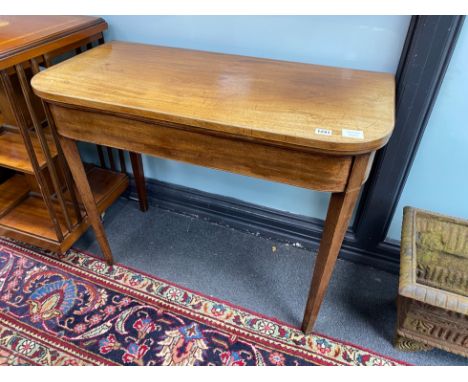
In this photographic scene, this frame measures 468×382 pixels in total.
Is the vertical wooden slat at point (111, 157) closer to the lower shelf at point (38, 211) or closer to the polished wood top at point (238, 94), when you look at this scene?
the lower shelf at point (38, 211)

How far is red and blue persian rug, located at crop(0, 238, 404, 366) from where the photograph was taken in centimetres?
113

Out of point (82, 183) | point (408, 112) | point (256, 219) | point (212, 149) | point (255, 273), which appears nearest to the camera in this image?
point (212, 149)

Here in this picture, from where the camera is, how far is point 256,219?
4.98 ft

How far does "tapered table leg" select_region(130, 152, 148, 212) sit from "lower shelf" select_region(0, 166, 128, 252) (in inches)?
3.2

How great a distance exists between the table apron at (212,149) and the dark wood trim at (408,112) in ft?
1.37

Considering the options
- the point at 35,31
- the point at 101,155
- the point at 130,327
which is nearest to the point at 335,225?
the point at 130,327

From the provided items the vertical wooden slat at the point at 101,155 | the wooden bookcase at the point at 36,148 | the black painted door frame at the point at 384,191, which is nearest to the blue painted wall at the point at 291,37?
the black painted door frame at the point at 384,191

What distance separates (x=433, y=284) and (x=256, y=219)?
0.69 metres

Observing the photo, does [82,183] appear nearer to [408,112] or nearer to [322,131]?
[322,131]

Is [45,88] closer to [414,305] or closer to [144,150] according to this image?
[144,150]

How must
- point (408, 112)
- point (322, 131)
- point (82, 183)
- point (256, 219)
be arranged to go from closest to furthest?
point (322, 131)
point (408, 112)
point (82, 183)
point (256, 219)

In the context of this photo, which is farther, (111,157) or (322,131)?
(111,157)

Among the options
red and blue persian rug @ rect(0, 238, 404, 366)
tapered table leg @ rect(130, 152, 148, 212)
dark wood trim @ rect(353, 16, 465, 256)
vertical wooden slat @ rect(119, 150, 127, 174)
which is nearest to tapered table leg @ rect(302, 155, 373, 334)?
red and blue persian rug @ rect(0, 238, 404, 366)

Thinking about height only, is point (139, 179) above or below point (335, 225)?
below
